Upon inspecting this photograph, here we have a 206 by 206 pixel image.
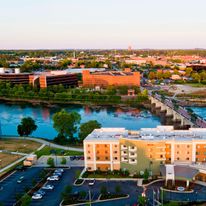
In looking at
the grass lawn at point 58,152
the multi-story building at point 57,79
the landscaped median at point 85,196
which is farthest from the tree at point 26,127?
the multi-story building at point 57,79

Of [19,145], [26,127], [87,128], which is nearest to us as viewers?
[87,128]

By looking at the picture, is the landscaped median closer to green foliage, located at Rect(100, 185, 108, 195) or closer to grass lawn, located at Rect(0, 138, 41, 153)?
green foliage, located at Rect(100, 185, 108, 195)

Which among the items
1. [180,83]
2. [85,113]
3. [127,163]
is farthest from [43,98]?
[127,163]

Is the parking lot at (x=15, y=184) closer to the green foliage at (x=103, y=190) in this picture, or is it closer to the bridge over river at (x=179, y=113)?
the green foliage at (x=103, y=190)

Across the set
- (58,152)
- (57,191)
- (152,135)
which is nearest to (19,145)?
(58,152)

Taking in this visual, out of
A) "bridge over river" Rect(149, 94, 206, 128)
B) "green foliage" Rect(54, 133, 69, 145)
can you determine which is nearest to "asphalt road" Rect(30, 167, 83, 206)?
"green foliage" Rect(54, 133, 69, 145)

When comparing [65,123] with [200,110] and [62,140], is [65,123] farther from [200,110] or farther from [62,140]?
[200,110]
